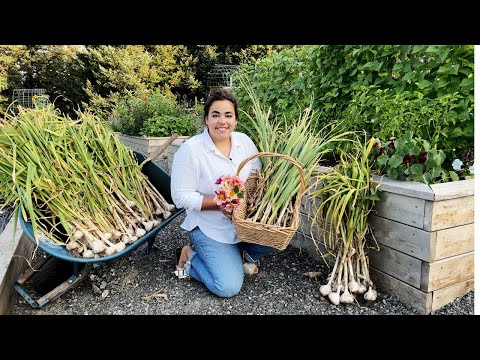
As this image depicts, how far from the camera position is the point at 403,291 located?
1.76 metres

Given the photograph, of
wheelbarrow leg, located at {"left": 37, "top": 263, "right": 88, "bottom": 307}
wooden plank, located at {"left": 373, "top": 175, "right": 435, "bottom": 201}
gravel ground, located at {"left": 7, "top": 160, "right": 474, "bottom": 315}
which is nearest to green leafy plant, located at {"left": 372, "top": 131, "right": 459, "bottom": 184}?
wooden plank, located at {"left": 373, "top": 175, "right": 435, "bottom": 201}

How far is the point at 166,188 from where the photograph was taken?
7.77ft

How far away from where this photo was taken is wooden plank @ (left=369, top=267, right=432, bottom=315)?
65.8 inches

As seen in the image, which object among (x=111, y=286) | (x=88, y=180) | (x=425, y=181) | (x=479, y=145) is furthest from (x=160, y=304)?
(x=479, y=145)

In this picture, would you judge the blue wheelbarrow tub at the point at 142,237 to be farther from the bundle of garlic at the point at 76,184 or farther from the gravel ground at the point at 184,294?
the gravel ground at the point at 184,294

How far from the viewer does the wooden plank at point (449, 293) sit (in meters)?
1.69

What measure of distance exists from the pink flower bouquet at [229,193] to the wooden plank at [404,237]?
705 mm

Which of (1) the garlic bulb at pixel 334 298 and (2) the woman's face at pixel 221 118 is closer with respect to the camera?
(1) the garlic bulb at pixel 334 298

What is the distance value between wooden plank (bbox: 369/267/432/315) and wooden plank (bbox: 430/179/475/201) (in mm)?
458

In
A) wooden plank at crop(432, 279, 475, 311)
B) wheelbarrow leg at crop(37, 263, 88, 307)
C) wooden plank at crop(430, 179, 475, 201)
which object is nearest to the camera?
wooden plank at crop(430, 179, 475, 201)

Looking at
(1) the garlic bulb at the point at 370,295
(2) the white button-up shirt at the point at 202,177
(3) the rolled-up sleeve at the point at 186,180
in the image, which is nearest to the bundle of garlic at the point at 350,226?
(1) the garlic bulb at the point at 370,295

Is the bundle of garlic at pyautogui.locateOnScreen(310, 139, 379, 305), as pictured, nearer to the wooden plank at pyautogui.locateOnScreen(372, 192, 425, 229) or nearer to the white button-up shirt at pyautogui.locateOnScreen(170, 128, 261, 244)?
the wooden plank at pyautogui.locateOnScreen(372, 192, 425, 229)

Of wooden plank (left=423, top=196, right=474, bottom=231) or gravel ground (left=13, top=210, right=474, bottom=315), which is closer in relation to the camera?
wooden plank (left=423, top=196, right=474, bottom=231)

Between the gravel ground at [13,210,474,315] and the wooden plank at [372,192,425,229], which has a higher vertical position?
the wooden plank at [372,192,425,229]
